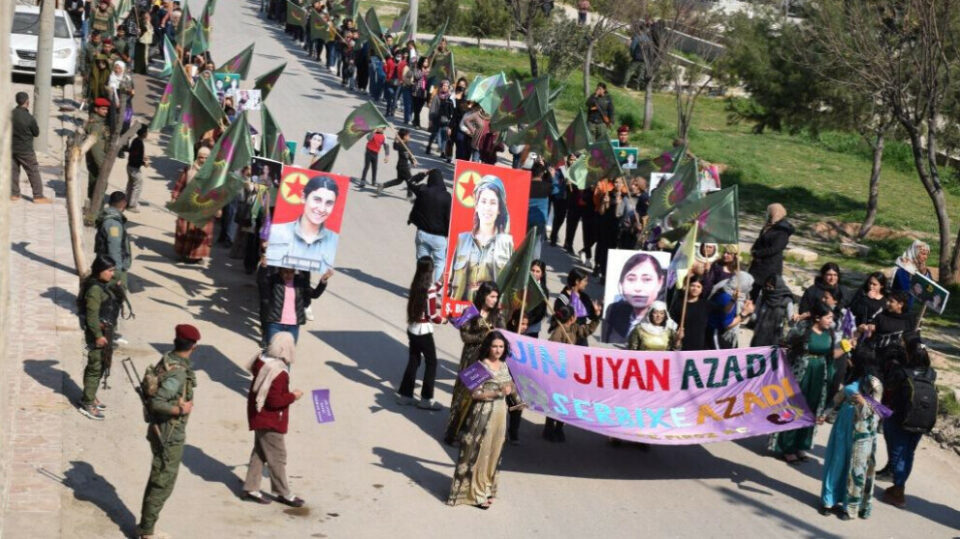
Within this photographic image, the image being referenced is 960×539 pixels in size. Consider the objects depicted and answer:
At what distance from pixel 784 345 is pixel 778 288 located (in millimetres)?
1722

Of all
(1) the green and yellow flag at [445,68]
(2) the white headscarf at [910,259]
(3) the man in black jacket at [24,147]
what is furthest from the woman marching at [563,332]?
(1) the green and yellow flag at [445,68]

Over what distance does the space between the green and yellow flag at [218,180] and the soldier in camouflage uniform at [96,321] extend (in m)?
3.95

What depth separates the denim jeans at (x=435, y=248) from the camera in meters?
16.8

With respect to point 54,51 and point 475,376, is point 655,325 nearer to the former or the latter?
point 475,376

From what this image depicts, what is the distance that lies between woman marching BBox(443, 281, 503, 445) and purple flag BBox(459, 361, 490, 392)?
807 mm

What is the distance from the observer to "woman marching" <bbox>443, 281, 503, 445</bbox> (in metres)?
13.0

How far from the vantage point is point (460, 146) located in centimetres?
2530

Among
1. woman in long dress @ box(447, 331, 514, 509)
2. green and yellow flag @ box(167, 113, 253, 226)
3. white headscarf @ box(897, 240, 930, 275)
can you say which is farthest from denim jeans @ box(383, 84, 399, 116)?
woman in long dress @ box(447, 331, 514, 509)

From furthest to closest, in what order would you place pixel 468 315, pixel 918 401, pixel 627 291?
pixel 627 291 < pixel 468 315 < pixel 918 401

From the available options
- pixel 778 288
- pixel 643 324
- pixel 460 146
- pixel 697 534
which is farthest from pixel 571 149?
pixel 697 534

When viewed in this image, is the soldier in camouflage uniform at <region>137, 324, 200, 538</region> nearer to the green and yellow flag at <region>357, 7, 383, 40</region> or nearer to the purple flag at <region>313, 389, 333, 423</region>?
the purple flag at <region>313, 389, 333, 423</region>

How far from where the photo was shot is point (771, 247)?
17.1 meters

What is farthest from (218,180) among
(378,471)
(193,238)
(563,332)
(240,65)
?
(240,65)

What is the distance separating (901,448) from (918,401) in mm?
525
